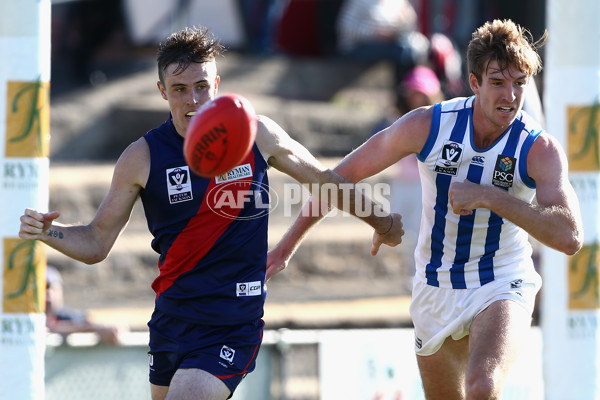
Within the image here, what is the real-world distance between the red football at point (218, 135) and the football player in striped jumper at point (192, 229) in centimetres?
43

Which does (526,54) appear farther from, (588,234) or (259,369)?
(259,369)

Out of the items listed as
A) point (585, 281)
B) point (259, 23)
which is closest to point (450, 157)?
point (585, 281)

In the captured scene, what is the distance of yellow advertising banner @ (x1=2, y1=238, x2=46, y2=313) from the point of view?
20.8ft

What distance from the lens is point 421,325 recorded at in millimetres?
6129

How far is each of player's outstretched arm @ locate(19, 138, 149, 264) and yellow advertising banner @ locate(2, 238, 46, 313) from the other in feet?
2.60

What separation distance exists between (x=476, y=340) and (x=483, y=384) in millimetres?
346

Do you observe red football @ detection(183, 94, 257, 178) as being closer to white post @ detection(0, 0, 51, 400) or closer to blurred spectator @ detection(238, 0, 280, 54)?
white post @ detection(0, 0, 51, 400)

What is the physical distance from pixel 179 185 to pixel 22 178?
1194 mm

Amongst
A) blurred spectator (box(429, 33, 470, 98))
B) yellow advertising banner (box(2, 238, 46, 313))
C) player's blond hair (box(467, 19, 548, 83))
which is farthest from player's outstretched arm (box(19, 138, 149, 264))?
blurred spectator (box(429, 33, 470, 98))

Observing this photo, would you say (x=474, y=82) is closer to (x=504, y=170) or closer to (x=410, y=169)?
(x=504, y=170)

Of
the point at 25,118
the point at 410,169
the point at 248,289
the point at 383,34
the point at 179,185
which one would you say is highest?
the point at 383,34

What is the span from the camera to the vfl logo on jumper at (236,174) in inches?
223

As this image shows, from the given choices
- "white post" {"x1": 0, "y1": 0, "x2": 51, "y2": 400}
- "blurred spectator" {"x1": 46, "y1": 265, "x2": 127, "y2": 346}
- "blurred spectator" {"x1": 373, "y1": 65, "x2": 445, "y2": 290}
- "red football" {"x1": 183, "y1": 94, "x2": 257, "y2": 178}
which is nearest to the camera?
"red football" {"x1": 183, "y1": 94, "x2": 257, "y2": 178}

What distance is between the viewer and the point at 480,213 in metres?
5.91
